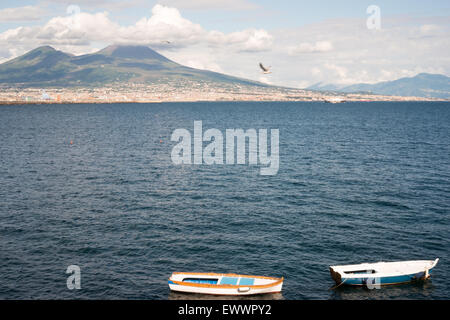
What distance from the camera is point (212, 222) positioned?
5825 cm

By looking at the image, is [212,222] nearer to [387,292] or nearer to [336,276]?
[336,276]

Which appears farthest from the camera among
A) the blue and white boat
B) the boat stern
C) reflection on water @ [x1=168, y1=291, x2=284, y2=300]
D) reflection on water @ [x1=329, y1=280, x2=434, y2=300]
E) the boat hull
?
the blue and white boat

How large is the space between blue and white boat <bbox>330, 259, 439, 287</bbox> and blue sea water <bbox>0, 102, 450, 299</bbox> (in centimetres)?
104

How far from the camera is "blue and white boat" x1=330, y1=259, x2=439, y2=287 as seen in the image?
134ft

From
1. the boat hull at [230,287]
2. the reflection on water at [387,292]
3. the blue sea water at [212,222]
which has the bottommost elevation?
the reflection on water at [387,292]

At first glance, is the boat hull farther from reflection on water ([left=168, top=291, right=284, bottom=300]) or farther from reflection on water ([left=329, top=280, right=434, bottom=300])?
reflection on water ([left=329, top=280, right=434, bottom=300])

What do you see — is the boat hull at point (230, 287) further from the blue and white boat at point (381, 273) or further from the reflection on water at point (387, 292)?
the blue and white boat at point (381, 273)

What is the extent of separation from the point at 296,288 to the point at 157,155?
265 feet

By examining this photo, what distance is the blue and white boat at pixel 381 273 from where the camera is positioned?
40.9m

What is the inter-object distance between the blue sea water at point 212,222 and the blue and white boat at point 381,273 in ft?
3.41

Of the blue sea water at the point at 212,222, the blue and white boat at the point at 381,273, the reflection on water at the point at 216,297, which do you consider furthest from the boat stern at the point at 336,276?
the reflection on water at the point at 216,297

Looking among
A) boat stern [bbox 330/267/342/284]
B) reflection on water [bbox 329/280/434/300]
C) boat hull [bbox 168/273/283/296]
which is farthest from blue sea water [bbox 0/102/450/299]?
boat hull [bbox 168/273/283/296]

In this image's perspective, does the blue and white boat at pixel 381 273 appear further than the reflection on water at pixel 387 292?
Yes

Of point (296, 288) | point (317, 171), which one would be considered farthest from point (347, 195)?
point (296, 288)
